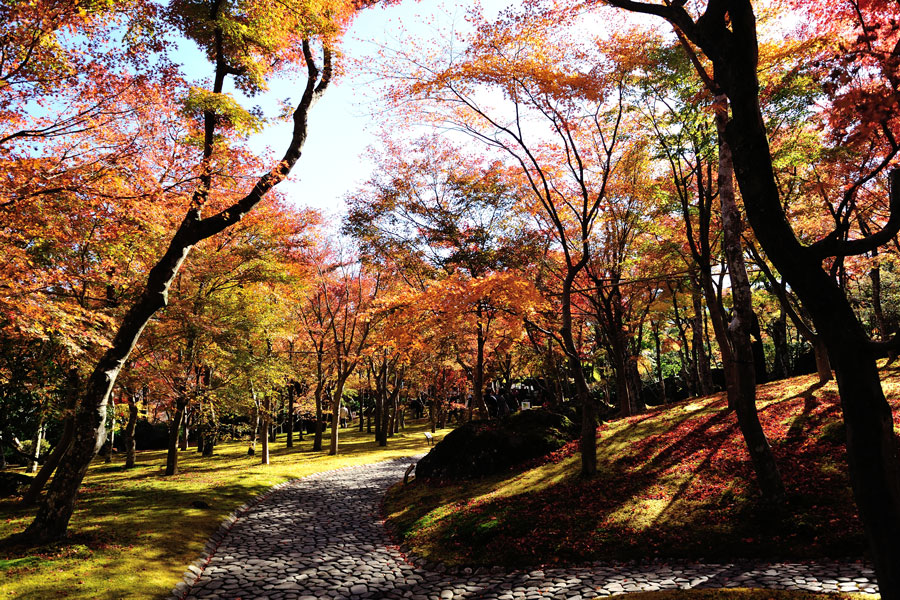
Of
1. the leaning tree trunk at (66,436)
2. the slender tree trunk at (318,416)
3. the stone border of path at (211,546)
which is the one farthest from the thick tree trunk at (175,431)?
the slender tree trunk at (318,416)

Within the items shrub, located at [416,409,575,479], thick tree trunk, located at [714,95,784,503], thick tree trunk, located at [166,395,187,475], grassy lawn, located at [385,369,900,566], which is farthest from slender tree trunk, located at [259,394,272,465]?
thick tree trunk, located at [714,95,784,503]

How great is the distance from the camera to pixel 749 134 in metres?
3.99

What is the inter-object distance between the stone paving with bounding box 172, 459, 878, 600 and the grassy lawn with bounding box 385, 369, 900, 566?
1.70 ft

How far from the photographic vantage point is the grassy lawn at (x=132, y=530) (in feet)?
24.8

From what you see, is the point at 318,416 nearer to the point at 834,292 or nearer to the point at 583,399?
the point at 583,399

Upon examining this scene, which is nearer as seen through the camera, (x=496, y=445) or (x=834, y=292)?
(x=834, y=292)

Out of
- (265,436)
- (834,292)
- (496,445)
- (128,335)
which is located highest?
(128,335)

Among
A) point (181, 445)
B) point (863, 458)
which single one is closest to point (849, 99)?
point (863, 458)

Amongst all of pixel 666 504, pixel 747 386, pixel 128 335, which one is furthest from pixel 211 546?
pixel 747 386

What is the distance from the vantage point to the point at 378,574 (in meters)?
8.84

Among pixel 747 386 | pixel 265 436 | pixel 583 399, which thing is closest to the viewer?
pixel 747 386

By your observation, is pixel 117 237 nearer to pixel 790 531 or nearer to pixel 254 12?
pixel 254 12

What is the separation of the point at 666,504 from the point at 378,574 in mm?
6023

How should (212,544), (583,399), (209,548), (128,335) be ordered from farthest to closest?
(583,399)
(212,544)
(209,548)
(128,335)
